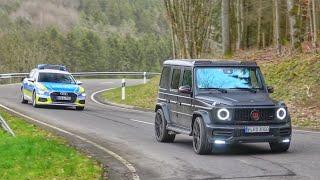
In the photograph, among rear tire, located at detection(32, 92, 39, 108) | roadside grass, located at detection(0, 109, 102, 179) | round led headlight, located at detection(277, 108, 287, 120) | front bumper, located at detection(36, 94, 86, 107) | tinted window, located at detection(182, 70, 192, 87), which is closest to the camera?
roadside grass, located at detection(0, 109, 102, 179)

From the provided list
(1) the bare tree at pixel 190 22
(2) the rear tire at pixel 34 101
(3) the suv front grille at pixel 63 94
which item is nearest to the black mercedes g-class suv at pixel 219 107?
(3) the suv front grille at pixel 63 94

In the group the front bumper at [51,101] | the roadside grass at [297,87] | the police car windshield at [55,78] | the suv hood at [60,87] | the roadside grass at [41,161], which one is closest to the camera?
the roadside grass at [41,161]

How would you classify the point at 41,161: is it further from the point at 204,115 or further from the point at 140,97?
the point at 140,97

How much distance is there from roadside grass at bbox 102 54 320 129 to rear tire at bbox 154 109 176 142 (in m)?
5.75

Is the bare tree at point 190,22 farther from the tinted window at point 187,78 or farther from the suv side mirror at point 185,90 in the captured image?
the suv side mirror at point 185,90

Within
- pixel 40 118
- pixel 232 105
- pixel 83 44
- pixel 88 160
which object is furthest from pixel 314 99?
pixel 83 44

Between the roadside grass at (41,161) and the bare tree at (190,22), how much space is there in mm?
18708

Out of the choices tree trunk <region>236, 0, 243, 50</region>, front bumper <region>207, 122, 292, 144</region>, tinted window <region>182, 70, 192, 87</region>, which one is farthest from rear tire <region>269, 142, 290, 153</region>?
tree trunk <region>236, 0, 243, 50</region>

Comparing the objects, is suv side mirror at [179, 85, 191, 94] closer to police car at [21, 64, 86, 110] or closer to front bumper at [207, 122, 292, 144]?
front bumper at [207, 122, 292, 144]

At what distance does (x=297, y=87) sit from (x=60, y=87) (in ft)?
31.7

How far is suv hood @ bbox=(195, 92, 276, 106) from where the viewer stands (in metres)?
12.5

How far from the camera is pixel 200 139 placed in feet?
41.7

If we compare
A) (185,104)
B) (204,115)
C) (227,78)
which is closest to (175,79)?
(185,104)

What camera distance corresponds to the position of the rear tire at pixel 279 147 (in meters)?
13.0
